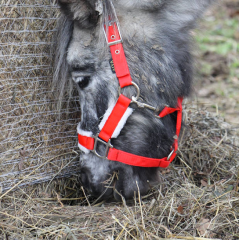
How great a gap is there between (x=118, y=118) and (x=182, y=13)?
85 centimetres

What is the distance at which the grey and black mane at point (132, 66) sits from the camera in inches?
80.8

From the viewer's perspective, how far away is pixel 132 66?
2064 millimetres

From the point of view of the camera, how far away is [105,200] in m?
2.49

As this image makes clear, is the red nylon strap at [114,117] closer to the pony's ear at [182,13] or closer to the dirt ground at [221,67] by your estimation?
the pony's ear at [182,13]

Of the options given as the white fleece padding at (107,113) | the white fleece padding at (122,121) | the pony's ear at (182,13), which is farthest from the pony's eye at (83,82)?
the pony's ear at (182,13)

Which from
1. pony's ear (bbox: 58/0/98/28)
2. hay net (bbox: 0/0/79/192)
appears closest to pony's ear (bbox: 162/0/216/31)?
pony's ear (bbox: 58/0/98/28)

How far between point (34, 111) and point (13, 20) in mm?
690

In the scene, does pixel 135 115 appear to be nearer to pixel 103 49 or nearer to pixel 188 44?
pixel 103 49

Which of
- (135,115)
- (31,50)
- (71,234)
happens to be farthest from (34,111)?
(71,234)

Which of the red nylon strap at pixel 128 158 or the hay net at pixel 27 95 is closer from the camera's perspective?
the red nylon strap at pixel 128 158

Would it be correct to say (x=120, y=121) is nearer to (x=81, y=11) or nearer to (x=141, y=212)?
(x=141, y=212)

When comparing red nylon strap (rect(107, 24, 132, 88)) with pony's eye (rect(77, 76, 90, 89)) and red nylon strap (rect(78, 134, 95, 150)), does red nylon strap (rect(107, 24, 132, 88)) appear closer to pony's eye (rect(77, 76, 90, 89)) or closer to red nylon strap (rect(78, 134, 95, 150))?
pony's eye (rect(77, 76, 90, 89))

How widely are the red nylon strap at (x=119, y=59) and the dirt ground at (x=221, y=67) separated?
2.54 ft

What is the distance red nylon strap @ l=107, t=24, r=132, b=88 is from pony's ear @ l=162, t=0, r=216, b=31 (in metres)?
0.37
